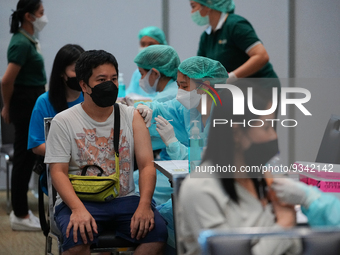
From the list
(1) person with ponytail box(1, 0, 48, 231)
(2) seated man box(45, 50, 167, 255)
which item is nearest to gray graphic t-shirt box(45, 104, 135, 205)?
(2) seated man box(45, 50, 167, 255)

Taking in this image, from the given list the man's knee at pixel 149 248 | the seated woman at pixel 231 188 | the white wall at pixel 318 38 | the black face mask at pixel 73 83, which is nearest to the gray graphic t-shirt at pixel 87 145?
the man's knee at pixel 149 248

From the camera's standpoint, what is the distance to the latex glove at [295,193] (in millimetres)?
1103

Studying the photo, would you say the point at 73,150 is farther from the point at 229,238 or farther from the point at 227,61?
the point at 227,61

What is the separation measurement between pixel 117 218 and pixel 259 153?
2.76 ft

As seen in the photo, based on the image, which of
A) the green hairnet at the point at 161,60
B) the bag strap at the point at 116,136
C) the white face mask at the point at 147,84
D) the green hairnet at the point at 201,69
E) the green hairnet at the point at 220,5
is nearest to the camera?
the bag strap at the point at 116,136

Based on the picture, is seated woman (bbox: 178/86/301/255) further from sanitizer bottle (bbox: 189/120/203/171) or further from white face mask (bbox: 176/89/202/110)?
white face mask (bbox: 176/89/202/110)

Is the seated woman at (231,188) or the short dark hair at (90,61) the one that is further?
the short dark hair at (90,61)

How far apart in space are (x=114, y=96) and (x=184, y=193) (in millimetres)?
867

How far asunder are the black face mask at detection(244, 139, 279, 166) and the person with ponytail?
92.5 inches

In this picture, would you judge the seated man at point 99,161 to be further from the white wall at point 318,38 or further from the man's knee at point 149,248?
the white wall at point 318,38

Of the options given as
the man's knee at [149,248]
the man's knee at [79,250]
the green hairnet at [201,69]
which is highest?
the green hairnet at [201,69]

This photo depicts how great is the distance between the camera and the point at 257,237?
970 mm

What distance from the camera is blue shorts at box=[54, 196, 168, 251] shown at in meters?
1.74

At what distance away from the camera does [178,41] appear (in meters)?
4.64
